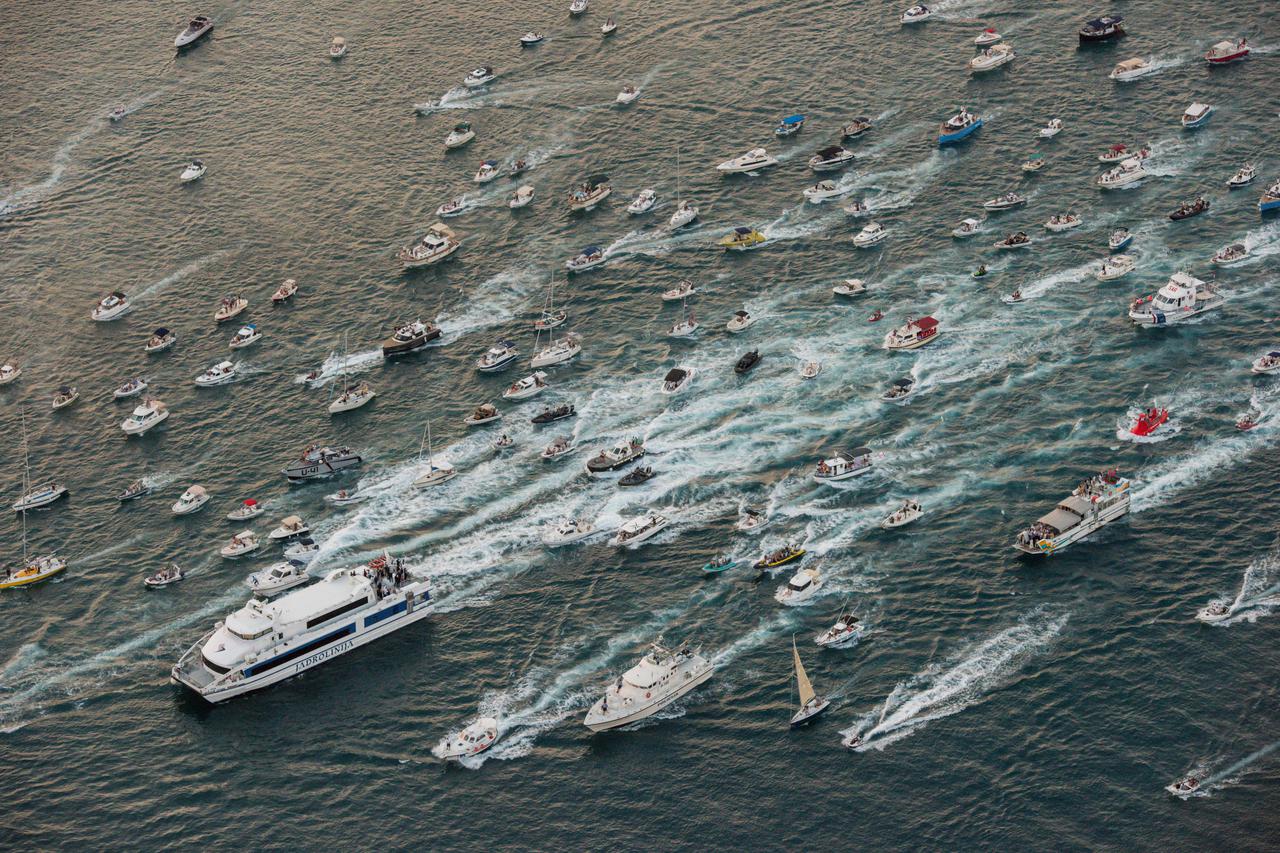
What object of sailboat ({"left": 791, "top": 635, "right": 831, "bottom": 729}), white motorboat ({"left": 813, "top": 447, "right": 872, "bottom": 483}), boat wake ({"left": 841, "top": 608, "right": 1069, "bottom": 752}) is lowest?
boat wake ({"left": 841, "top": 608, "right": 1069, "bottom": 752})

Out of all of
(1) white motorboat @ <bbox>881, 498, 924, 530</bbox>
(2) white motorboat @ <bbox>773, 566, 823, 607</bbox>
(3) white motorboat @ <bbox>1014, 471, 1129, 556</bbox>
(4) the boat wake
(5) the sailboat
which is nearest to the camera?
(4) the boat wake

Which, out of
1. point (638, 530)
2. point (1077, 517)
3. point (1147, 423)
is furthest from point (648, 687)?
point (1147, 423)

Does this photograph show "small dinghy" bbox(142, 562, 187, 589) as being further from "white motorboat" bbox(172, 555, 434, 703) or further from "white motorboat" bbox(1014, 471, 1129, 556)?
"white motorboat" bbox(1014, 471, 1129, 556)

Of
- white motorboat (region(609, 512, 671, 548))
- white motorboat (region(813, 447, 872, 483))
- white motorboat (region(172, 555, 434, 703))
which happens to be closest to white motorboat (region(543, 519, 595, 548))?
white motorboat (region(609, 512, 671, 548))

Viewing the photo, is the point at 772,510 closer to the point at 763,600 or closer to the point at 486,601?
the point at 763,600

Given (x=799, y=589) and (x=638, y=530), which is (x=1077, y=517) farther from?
(x=638, y=530)
